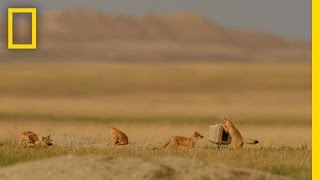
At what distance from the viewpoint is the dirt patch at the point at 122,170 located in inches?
742

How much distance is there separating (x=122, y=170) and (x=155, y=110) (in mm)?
46705

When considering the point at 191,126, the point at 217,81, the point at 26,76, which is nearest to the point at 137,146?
the point at 191,126

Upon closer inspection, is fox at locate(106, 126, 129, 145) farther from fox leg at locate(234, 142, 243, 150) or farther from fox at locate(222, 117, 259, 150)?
fox leg at locate(234, 142, 243, 150)

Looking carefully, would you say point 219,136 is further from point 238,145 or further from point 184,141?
point 184,141

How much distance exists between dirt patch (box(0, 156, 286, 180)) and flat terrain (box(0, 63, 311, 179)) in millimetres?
81

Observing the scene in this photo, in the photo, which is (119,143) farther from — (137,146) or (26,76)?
(26,76)

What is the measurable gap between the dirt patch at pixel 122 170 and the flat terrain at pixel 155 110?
A: 8 centimetres

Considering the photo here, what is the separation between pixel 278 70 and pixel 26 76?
87.8ft

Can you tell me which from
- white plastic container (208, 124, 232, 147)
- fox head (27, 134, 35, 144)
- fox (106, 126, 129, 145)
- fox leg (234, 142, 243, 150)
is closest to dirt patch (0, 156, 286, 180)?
fox leg (234, 142, 243, 150)

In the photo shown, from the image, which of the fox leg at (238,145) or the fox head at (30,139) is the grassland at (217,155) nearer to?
the fox leg at (238,145)

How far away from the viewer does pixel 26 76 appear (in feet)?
354

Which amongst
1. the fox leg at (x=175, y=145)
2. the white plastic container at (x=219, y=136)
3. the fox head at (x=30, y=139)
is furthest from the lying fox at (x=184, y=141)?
the fox head at (x=30, y=139)

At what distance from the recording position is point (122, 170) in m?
19.0

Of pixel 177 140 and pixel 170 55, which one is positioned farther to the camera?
pixel 170 55
